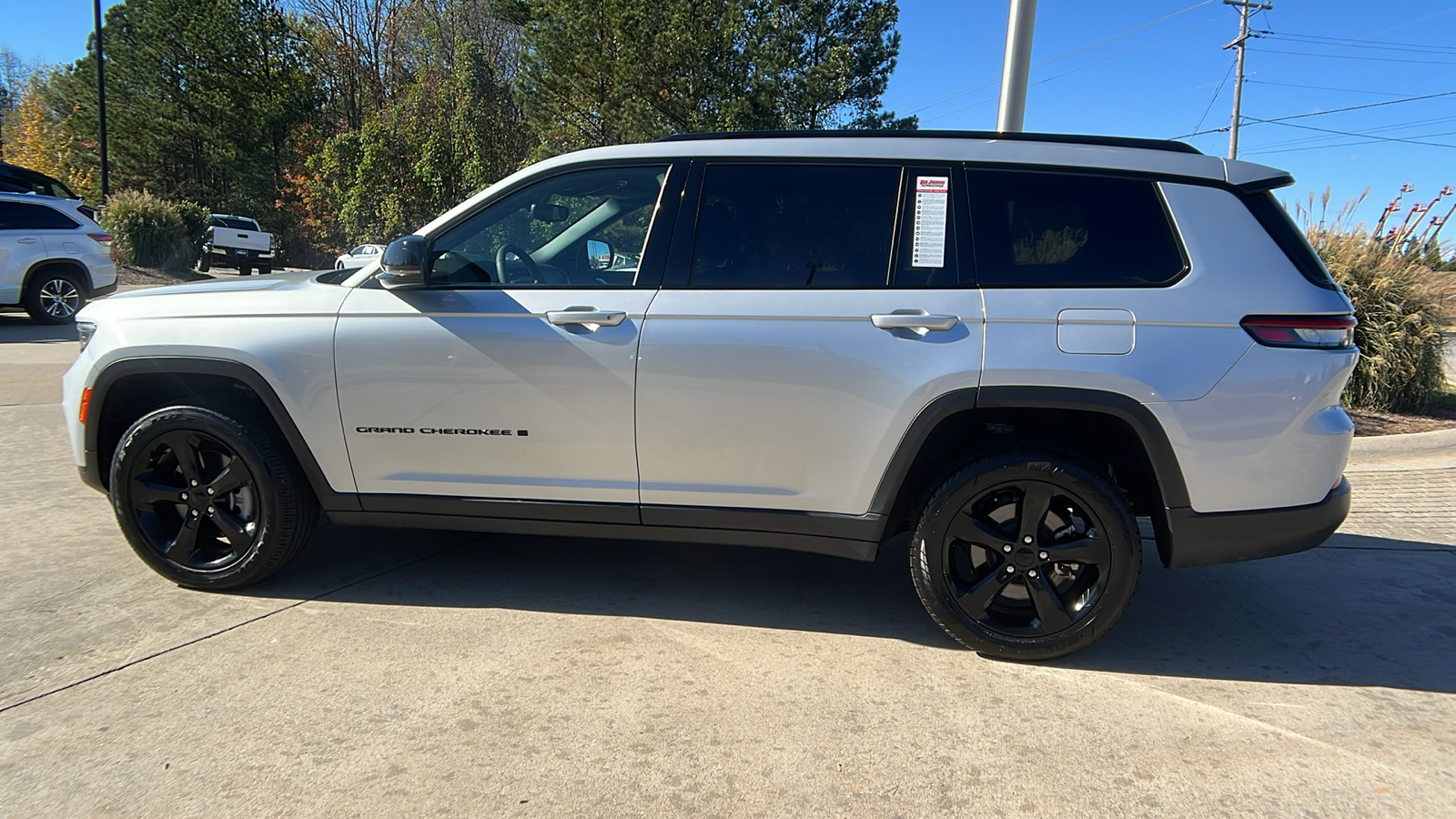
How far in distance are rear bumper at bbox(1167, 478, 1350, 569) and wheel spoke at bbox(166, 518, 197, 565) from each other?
383 cm

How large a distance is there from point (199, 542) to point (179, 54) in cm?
3589

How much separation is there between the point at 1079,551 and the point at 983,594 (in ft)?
1.24

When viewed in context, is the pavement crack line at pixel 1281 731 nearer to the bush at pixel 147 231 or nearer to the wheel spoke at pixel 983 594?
the wheel spoke at pixel 983 594

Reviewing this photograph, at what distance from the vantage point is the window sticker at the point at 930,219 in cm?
338

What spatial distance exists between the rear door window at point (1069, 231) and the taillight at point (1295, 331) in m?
0.31

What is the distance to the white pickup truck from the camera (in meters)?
23.9

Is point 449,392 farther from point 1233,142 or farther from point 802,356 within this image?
point 1233,142

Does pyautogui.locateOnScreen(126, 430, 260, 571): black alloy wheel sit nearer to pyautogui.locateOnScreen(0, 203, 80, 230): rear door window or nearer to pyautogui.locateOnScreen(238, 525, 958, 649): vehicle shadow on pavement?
pyautogui.locateOnScreen(238, 525, 958, 649): vehicle shadow on pavement

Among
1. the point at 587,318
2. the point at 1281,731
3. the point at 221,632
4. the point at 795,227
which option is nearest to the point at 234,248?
the point at 221,632

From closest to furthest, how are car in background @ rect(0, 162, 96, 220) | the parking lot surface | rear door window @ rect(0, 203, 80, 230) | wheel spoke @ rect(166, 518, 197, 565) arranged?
1. the parking lot surface
2. wheel spoke @ rect(166, 518, 197, 565)
3. rear door window @ rect(0, 203, 80, 230)
4. car in background @ rect(0, 162, 96, 220)

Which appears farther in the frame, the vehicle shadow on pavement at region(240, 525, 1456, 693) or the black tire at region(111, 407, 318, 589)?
the black tire at region(111, 407, 318, 589)

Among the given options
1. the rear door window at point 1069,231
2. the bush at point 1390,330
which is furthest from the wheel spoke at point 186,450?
the bush at point 1390,330

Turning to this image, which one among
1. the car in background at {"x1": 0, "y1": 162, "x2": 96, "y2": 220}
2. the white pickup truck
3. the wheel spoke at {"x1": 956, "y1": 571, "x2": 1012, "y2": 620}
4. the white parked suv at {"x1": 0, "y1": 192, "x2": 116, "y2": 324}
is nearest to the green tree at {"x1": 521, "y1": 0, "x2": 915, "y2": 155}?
the white pickup truck

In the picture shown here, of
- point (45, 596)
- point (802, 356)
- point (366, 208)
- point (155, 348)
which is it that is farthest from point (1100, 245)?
Answer: point (366, 208)
